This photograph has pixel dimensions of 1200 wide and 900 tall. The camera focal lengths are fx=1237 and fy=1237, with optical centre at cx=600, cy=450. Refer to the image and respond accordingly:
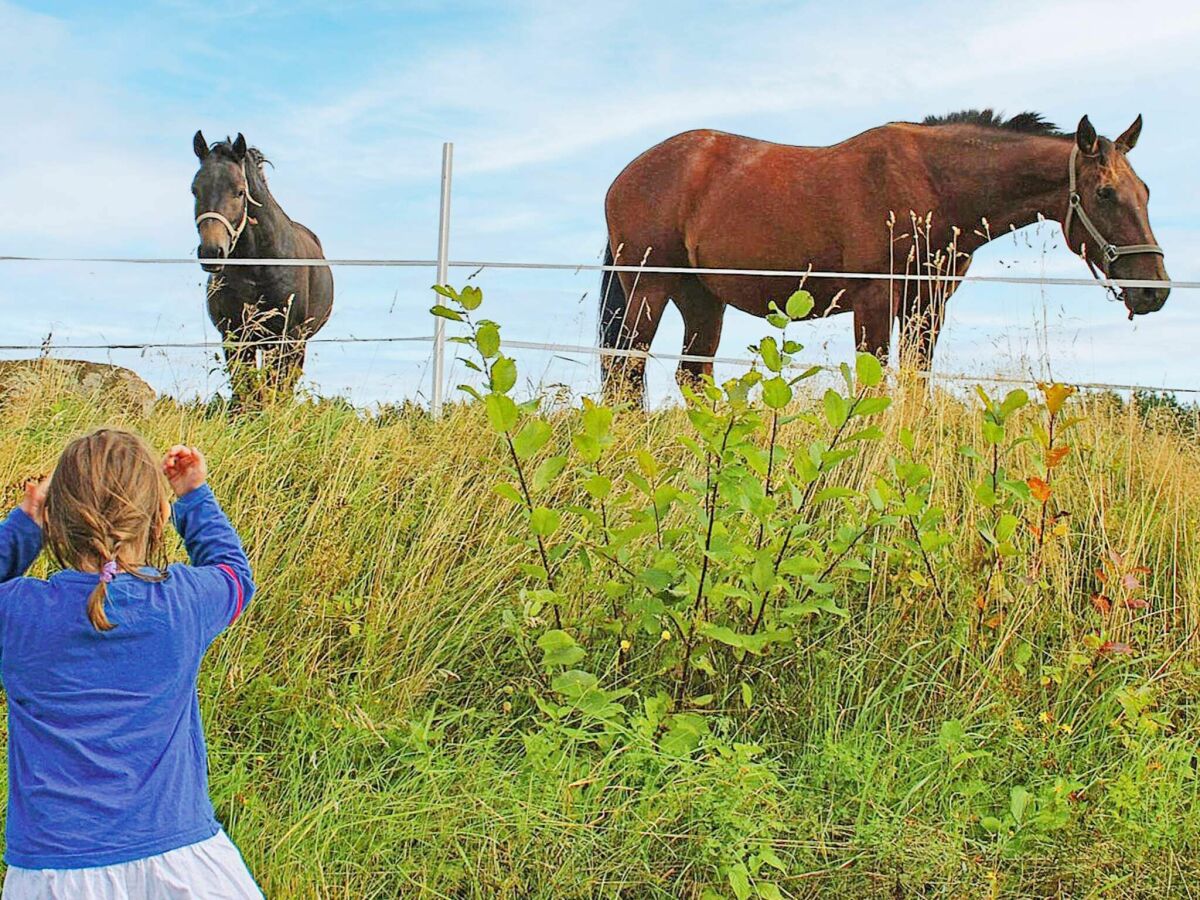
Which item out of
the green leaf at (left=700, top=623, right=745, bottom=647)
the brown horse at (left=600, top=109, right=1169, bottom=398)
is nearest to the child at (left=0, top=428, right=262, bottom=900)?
the green leaf at (left=700, top=623, right=745, bottom=647)

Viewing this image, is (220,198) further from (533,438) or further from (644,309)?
(533,438)

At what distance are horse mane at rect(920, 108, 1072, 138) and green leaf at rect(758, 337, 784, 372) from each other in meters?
4.91

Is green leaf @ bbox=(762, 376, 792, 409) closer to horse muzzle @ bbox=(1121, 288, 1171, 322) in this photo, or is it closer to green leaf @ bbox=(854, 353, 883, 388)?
green leaf @ bbox=(854, 353, 883, 388)

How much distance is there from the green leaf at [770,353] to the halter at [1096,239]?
394 cm

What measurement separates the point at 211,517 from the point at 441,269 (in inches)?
176

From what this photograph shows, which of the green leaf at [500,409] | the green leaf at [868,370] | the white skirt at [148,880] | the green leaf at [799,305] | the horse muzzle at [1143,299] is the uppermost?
the horse muzzle at [1143,299]

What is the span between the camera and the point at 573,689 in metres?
3.48

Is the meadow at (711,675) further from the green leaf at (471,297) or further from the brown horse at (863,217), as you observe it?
the brown horse at (863,217)

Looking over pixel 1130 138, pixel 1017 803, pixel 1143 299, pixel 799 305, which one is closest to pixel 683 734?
pixel 1017 803

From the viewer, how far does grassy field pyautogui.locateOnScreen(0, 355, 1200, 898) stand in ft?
10.3

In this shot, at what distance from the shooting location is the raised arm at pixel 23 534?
261 cm

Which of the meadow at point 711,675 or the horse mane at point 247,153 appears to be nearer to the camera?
the meadow at point 711,675

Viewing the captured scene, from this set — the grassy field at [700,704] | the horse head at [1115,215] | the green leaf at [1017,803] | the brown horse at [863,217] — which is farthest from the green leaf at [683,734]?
the horse head at [1115,215]

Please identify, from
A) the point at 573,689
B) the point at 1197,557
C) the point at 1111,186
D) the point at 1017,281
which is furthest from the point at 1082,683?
the point at 1111,186
